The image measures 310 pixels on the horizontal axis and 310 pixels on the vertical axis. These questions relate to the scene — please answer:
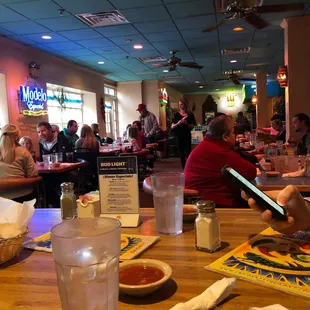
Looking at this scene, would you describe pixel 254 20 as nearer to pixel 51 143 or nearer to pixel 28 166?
pixel 28 166

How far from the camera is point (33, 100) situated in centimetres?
714

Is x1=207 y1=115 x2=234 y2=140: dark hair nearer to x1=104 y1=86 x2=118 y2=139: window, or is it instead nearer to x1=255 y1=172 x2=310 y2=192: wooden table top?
x1=255 y1=172 x2=310 y2=192: wooden table top

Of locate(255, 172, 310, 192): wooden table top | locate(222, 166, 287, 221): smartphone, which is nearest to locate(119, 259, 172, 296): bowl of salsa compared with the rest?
locate(222, 166, 287, 221): smartphone

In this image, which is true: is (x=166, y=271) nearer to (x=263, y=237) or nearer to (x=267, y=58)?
(x=263, y=237)

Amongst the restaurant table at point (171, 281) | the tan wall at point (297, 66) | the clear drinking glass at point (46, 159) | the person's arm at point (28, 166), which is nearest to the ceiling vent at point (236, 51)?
the tan wall at point (297, 66)

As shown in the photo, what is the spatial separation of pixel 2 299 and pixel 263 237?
0.80 metres

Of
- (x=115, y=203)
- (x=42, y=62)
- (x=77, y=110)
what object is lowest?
(x=115, y=203)

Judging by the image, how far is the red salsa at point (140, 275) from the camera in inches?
32.9

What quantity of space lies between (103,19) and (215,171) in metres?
4.12

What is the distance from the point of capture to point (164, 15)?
5.61 meters

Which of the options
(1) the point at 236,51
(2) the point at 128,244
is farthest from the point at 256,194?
(1) the point at 236,51

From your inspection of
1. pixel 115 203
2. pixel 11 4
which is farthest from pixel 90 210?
pixel 11 4

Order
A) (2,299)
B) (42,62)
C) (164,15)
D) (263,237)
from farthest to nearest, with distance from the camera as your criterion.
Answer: (42,62), (164,15), (263,237), (2,299)

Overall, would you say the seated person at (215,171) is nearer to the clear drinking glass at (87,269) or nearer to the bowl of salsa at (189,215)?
the bowl of salsa at (189,215)
